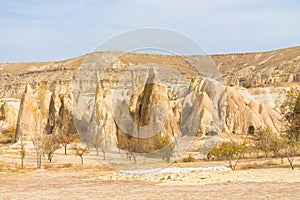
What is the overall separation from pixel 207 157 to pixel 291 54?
151 m

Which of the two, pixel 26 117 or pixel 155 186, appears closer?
pixel 155 186

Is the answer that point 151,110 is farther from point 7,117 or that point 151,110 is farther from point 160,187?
point 7,117

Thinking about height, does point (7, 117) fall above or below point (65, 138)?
above

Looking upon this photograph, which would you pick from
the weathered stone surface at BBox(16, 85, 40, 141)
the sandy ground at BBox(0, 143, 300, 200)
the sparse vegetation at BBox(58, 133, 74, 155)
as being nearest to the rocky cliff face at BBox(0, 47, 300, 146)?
the weathered stone surface at BBox(16, 85, 40, 141)

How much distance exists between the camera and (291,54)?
186 metres

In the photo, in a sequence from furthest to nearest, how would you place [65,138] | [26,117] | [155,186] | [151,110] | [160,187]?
1. [26,117]
2. [65,138]
3. [151,110]
4. [155,186]
5. [160,187]

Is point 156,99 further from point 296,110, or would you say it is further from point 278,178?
point 278,178

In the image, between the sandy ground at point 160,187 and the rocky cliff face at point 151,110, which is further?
the rocky cliff face at point 151,110

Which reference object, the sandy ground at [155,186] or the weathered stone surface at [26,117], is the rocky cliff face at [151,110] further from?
the sandy ground at [155,186]

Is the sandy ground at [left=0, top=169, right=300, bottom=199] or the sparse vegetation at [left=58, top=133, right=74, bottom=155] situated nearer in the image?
the sandy ground at [left=0, top=169, right=300, bottom=199]

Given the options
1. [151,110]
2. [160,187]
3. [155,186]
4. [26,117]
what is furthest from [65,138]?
[160,187]

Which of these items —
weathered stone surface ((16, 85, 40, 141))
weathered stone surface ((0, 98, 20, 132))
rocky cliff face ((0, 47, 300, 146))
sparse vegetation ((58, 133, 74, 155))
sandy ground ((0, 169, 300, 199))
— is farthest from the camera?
weathered stone surface ((0, 98, 20, 132))

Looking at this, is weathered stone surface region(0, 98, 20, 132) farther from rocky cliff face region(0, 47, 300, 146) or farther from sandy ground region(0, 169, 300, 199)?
sandy ground region(0, 169, 300, 199)

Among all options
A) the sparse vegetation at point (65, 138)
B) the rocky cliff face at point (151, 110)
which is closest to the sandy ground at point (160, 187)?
the rocky cliff face at point (151, 110)
